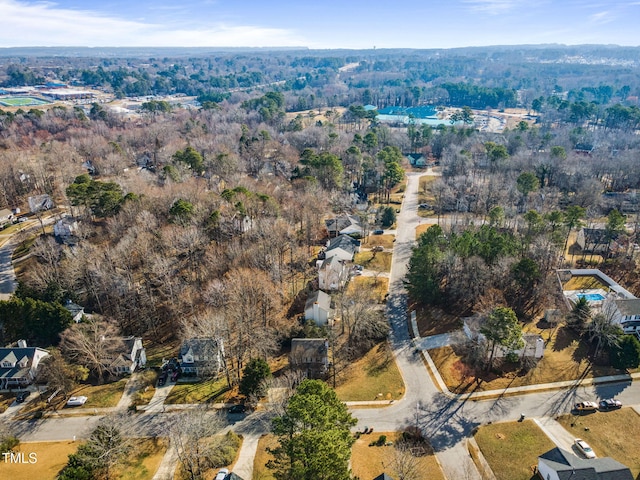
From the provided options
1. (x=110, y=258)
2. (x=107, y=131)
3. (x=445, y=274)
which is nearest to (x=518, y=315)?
(x=445, y=274)

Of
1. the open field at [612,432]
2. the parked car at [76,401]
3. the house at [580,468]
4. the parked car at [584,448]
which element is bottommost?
the parked car at [76,401]

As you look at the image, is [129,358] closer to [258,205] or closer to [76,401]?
[76,401]

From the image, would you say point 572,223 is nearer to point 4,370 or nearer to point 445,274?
point 445,274

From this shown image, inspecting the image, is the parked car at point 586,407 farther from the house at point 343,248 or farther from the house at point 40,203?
the house at point 40,203

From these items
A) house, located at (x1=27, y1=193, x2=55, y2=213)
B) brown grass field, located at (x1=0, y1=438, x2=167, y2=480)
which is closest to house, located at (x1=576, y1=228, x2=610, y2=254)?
brown grass field, located at (x1=0, y1=438, x2=167, y2=480)

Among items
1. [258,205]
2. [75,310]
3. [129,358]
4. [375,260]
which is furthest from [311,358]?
[258,205]

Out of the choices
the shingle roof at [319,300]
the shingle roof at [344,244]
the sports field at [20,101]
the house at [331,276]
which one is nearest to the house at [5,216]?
the shingle roof at [344,244]

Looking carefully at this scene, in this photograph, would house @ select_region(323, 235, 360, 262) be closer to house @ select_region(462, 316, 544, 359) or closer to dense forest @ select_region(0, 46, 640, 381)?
dense forest @ select_region(0, 46, 640, 381)
